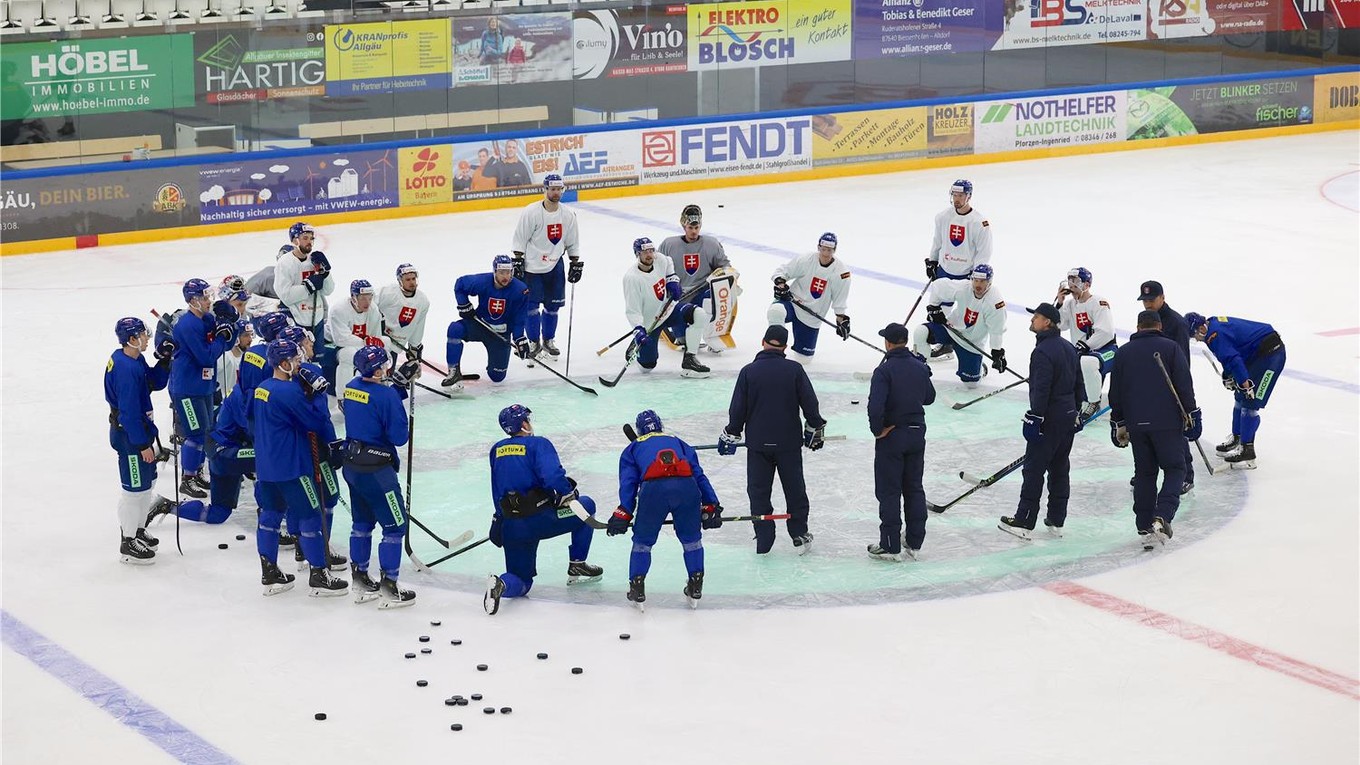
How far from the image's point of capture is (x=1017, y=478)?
439 inches

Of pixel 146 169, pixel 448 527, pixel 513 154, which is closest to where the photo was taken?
pixel 448 527

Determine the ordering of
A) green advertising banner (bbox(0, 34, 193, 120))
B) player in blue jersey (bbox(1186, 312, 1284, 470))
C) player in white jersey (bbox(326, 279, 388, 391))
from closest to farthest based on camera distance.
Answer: player in blue jersey (bbox(1186, 312, 1284, 470)) → player in white jersey (bbox(326, 279, 388, 391)) → green advertising banner (bbox(0, 34, 193, 120))

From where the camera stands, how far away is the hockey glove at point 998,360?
41.7ft

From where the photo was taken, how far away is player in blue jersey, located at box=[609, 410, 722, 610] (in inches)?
345

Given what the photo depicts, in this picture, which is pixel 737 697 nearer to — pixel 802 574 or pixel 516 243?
pixel 802 574

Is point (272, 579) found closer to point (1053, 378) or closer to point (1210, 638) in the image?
point (1053, 378)

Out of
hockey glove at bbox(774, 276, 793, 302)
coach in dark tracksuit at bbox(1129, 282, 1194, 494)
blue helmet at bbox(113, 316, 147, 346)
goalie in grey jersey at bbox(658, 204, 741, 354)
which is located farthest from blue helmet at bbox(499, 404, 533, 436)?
goalie in grey jersey at bbox(658, 204, 741, 354)

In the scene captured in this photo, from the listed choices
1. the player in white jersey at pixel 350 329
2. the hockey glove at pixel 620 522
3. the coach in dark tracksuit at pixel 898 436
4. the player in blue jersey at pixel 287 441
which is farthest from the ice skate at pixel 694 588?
the player in white jersey at pixel 350 329

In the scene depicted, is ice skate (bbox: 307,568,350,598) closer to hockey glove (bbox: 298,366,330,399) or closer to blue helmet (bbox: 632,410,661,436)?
hockey glove (bbox: 298,366,330,399)

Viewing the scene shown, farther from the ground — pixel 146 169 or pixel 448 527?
pixel 146 169

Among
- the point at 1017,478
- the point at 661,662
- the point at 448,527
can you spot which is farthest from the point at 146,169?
the point at 661,662

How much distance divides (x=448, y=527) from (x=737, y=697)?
9.37 ft

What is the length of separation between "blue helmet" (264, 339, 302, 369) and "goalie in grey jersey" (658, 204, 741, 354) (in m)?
5.40

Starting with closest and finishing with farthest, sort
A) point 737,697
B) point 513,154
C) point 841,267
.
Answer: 1. point 737,697
2. point 841,267
3. point 513,154
